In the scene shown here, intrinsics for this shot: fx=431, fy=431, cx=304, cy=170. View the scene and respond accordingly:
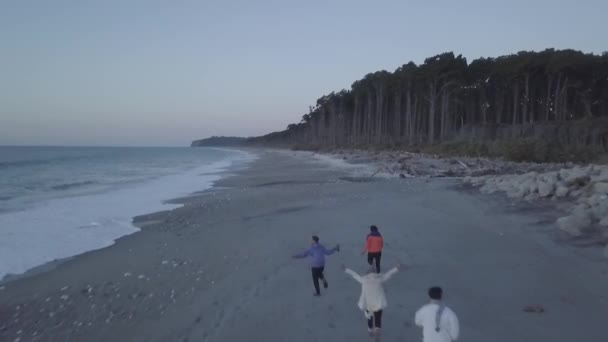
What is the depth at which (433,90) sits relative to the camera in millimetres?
55469

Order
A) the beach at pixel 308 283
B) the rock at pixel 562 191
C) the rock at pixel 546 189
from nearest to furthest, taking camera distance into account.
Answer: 1. the beach at pixel 308 283
2. the rock at pixel 562 191
3. the rock at pixel 546 189

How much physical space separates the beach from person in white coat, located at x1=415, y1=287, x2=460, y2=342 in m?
1.39

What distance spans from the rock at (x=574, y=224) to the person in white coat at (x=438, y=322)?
6.95m

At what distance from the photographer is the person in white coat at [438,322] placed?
4184 millimetres

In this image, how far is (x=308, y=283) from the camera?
26.0 feet

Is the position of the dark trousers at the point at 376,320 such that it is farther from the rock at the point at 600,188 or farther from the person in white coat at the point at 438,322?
the rock at the point at 600,188

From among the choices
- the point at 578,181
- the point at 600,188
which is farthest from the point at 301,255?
the point at 578,181

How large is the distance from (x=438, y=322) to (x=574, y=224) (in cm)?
727

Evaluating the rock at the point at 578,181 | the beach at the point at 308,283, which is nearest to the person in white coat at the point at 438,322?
the beach at the point at 308,283

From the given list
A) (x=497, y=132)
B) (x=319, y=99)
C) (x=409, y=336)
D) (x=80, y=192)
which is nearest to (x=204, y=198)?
(x=80, y=192)

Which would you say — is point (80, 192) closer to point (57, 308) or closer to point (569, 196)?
point (57, 308)

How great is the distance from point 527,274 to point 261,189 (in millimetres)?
16814

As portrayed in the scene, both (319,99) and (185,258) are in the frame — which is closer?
(185,258)

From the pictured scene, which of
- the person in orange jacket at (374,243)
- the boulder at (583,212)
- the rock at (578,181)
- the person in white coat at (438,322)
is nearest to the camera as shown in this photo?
the person in white coat at (438,322)
